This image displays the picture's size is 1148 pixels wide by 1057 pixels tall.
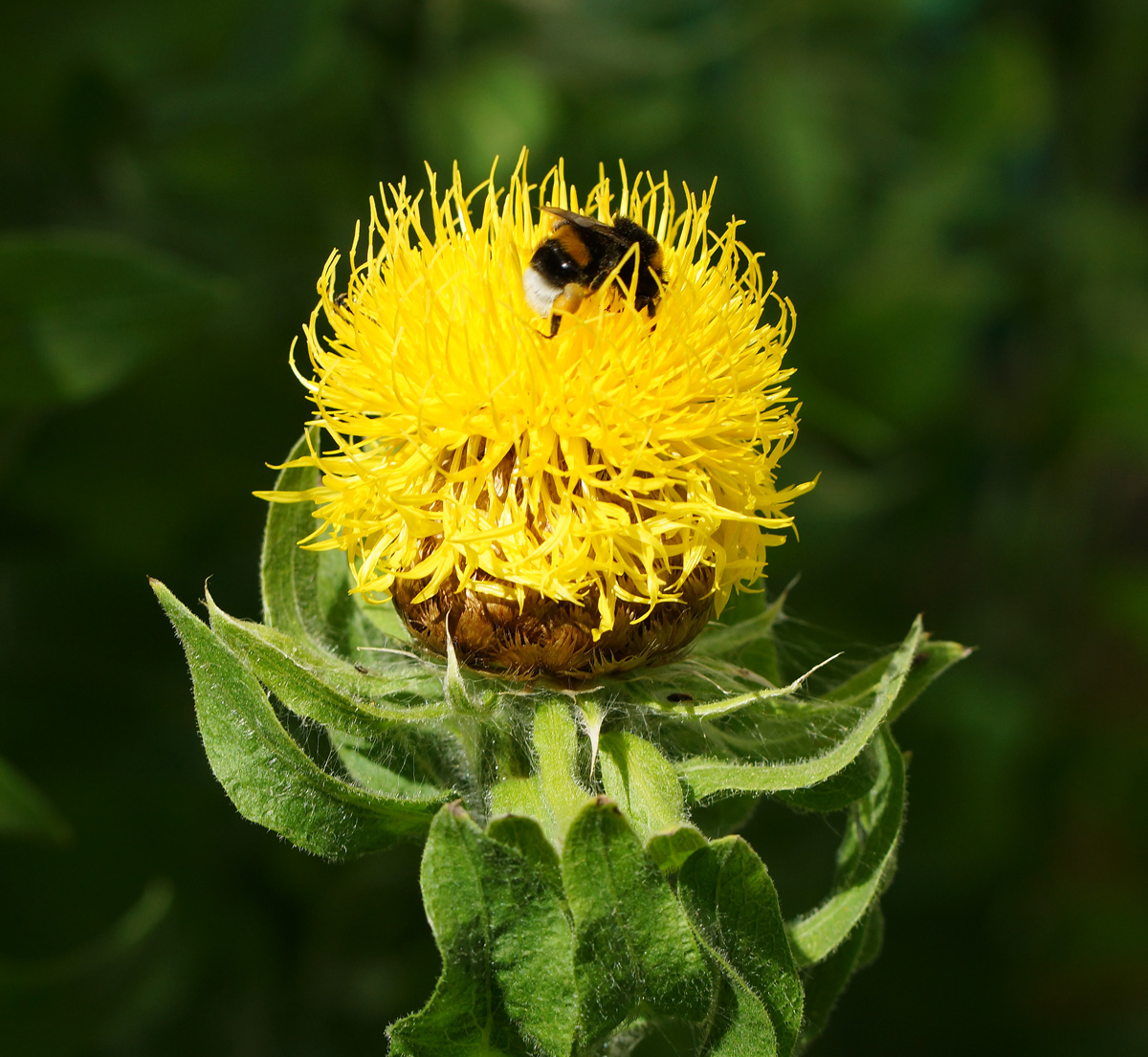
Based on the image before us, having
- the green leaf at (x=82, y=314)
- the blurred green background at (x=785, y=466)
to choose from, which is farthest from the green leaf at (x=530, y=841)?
the green leaf at (x=82, y=314)

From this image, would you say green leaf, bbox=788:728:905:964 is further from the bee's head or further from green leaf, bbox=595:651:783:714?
the bee's head

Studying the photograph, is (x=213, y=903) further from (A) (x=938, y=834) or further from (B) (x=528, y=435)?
(A) (x=938, y=834)

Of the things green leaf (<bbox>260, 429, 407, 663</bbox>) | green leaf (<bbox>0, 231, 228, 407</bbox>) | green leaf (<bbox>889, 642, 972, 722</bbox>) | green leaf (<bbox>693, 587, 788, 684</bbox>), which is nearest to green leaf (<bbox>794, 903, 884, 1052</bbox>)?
green leaf (<bbox>889, 642, 972, 722</bbox>)

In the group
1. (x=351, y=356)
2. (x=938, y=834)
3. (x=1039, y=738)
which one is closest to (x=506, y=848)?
(x=351, y=356)

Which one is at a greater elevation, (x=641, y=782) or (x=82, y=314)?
(x=82, y=314)

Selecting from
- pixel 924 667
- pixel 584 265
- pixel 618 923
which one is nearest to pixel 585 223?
pixel 584 265

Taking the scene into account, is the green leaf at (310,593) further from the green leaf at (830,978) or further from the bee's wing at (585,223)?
the green leaf at (830,978)

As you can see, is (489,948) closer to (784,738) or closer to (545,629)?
(545,629)
